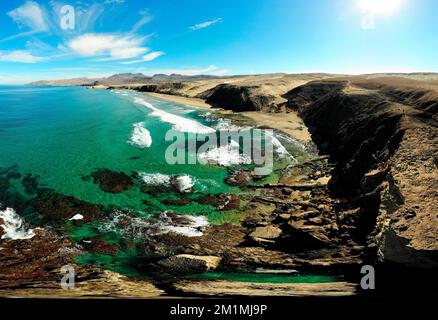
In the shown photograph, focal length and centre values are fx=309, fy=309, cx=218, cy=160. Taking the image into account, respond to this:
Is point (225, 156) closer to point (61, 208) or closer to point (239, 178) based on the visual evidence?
point (239, 178)

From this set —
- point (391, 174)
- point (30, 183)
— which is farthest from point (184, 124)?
point (391, 174)

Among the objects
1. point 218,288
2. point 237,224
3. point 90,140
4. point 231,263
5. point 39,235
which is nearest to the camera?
point 218,288

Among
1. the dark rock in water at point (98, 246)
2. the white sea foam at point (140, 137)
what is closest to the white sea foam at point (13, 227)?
the dark rock in water at point (98, 246)

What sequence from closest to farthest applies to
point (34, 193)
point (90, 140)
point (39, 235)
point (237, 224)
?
1. point (39, 235)
2. point (237, 224)
3. point (34, 193)
4. point (90, 140)

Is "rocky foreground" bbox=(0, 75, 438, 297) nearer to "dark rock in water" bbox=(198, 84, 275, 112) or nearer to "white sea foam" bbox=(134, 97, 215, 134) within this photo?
"white sea foam" bbox=(134, 97, 215, 134)

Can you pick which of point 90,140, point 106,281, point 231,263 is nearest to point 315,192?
point 231,263

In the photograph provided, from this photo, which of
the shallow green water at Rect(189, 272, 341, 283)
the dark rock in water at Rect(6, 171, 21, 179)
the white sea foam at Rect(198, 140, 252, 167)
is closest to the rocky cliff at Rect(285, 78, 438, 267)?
the shallow green water at Rect(189, 272, 341, 283)
